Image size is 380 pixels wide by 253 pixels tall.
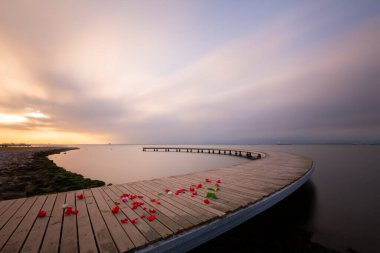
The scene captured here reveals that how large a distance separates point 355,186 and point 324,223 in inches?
379

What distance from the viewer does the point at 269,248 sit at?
4.51 meters

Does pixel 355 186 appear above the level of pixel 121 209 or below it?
below

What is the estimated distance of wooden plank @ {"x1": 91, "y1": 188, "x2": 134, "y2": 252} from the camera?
255cm

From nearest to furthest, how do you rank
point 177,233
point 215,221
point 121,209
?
point 177,233
point 215,221
point 121,209

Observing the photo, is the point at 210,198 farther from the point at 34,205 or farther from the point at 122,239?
the point at 34,205

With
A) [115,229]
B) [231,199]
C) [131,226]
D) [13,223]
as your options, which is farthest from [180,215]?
[13,223]

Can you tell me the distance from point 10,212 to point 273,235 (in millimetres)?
6961

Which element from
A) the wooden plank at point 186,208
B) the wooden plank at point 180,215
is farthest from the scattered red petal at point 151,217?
the wooden plank at point 186,208

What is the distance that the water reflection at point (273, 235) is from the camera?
4.45 metres

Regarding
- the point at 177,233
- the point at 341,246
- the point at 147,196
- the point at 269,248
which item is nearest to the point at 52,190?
the point at 147,196

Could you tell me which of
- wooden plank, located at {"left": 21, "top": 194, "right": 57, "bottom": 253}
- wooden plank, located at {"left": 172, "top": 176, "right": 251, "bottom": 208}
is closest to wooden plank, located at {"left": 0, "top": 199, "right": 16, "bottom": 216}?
wooden plank, located at {"left": 21, "top": 194, "right": 57, "bottom": 253}

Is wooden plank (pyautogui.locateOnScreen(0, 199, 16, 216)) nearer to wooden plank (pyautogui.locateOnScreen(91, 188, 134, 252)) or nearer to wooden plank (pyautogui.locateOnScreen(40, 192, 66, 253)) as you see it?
wooden plank (pyautogui.locateOnScreen(40, 192, 66, 253))

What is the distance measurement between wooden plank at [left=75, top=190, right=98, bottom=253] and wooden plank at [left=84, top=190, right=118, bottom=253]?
0.22 ft

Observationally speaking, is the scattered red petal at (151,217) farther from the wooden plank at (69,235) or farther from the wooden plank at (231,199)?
the wooden plank at (231,199)
